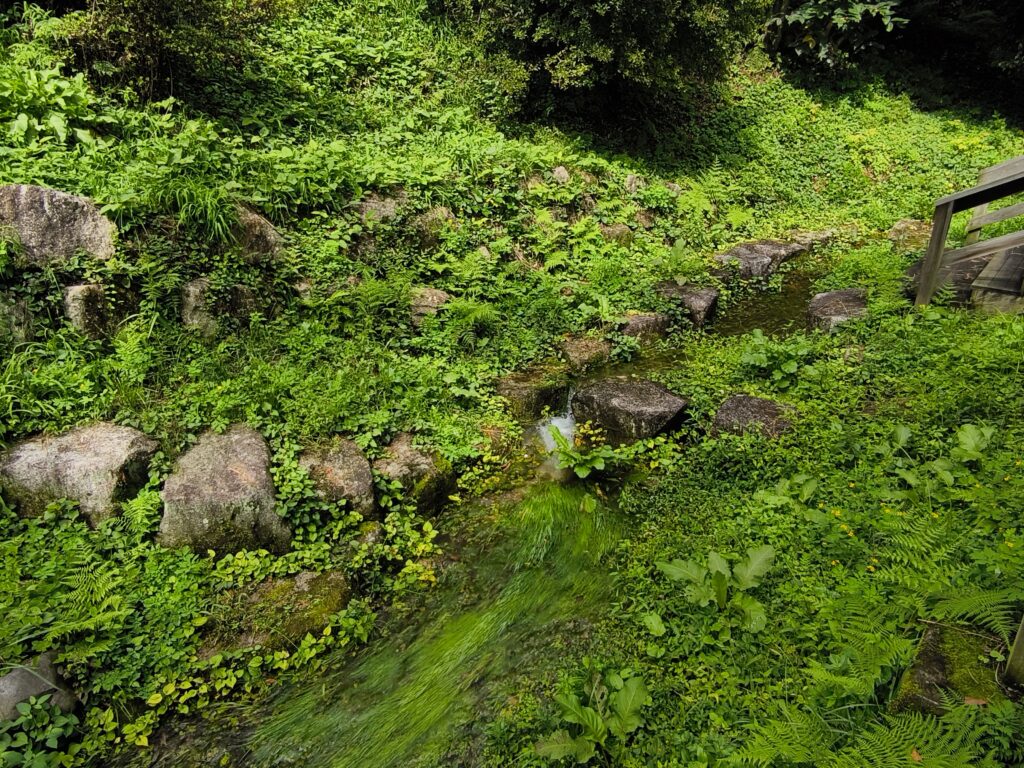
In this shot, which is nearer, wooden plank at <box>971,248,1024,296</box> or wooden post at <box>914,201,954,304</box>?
wooden plank at <box>971,248,1024,296</box>

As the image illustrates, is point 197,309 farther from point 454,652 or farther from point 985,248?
point 985,248

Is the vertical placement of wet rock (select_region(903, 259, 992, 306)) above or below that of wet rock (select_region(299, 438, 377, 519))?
above

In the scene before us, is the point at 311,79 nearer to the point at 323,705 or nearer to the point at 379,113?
the point at 379,113

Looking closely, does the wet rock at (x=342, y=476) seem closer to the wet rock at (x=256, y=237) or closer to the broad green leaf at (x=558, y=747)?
the broad green leaf at (x=558, y=747)

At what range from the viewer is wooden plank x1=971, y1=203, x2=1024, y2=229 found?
252 inches

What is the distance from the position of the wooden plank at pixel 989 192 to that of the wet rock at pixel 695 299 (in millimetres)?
2956

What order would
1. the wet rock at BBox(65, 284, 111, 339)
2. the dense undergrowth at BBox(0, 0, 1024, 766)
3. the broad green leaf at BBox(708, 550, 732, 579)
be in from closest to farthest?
1. the dense undergrowth at BBox(0, 0, 1024, 766)
2. the broad green leaf at BBox(708, 550, 732, 579)
3. the wet rock at BBox(65, 284, 111, 339)

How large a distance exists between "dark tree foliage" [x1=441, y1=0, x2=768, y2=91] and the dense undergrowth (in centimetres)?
85

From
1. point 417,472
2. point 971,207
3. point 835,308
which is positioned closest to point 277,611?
point 417,472

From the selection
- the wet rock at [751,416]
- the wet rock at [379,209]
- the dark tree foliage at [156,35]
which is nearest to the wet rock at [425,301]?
the wet rock at [379,209]

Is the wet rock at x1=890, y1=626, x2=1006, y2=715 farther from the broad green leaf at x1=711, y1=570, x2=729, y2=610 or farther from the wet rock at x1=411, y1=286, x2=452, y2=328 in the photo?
the wet rock at x1=411, y1=286, x2=452, y2=328

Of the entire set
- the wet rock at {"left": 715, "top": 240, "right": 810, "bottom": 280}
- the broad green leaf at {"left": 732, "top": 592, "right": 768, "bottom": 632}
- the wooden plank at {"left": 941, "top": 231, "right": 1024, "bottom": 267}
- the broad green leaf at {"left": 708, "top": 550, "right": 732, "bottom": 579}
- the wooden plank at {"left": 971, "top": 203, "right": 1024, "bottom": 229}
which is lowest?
the broad green leaf at {"left": 732, "top": 592, "right": 768, "bottom": 632}

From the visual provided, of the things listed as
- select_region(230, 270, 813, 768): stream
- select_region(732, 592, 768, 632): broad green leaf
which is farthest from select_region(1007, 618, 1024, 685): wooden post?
select_region(230, 270, 813, 768): stream

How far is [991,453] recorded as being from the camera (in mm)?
4289
